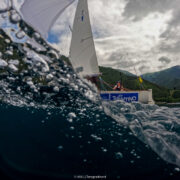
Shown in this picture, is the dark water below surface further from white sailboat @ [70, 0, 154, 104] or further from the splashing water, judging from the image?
white sailboat @ [70, 0, 154, 104]

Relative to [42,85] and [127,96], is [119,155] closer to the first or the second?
[42,85]

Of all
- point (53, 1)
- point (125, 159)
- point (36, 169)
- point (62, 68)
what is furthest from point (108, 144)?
point (53, 1)

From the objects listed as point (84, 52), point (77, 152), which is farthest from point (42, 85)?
point (77, 152)

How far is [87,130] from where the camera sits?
215 inches

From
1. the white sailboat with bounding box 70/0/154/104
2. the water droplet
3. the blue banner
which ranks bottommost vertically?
the water droplet

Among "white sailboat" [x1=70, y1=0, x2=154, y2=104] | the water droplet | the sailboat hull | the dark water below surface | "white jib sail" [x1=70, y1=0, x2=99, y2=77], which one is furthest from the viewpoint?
"white jib sail" [x1=70, y1=0, x2=99, y2=77]

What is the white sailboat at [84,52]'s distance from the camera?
50.5ft

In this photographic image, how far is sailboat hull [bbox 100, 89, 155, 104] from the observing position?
14.0 meters

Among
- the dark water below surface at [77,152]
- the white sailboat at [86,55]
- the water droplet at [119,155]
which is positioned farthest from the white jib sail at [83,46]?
the water droplet at [119,155]

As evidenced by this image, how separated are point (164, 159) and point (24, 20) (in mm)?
10520

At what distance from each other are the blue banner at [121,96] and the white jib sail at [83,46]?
10.6 feet

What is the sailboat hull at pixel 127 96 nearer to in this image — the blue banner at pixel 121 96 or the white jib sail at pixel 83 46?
the blue banner at pixel 121 96

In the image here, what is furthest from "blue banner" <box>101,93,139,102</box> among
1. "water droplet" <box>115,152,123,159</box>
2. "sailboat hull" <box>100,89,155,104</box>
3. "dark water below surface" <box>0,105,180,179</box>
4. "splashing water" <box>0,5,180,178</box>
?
"water droplet" <box>115,152,123,159</box>

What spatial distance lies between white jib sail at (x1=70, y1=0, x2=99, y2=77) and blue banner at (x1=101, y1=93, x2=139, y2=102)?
10.6 feet
